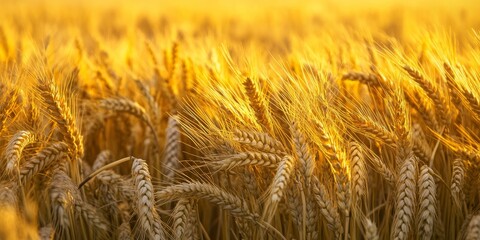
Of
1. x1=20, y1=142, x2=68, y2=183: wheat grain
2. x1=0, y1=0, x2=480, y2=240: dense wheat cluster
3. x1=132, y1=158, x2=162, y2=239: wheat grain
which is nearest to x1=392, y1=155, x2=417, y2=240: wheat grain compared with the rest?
x1=0, y1=0, x2=480, y2=240: dense wheat cluster

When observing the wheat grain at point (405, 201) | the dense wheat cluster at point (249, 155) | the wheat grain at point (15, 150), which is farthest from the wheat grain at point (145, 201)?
the wheat grain at point (405, 201)

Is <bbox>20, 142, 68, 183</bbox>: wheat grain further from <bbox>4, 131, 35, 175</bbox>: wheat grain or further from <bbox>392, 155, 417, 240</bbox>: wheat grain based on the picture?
<bbox>392, 155, 417, 240</bbox>: wheat grain

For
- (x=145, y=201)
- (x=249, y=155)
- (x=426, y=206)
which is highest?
(x=249, y=155)

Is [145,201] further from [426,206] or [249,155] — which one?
[426,206]

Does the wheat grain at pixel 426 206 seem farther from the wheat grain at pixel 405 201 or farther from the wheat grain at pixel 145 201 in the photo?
the wheat grain at pixel 145 201

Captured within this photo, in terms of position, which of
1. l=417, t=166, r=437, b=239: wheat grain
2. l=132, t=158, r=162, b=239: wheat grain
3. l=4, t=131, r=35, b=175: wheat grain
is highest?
l=4, t=131, r=35, b=175: wheat grain

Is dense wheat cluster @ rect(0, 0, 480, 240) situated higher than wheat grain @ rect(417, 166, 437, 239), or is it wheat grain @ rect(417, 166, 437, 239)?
dense wheat cluster @ rect(0, 0, 480, 240)

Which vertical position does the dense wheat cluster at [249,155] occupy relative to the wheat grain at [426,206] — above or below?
above

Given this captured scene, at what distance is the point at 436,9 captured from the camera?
26.3 ft

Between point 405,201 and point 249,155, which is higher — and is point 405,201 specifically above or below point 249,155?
below

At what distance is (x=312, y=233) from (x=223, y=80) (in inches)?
29.0

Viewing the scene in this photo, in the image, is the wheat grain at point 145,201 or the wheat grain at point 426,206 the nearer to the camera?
the wheat grain at point 145,201

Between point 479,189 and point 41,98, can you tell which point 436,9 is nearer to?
point 479,189

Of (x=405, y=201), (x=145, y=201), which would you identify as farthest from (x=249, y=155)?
(x=405, y=201)
